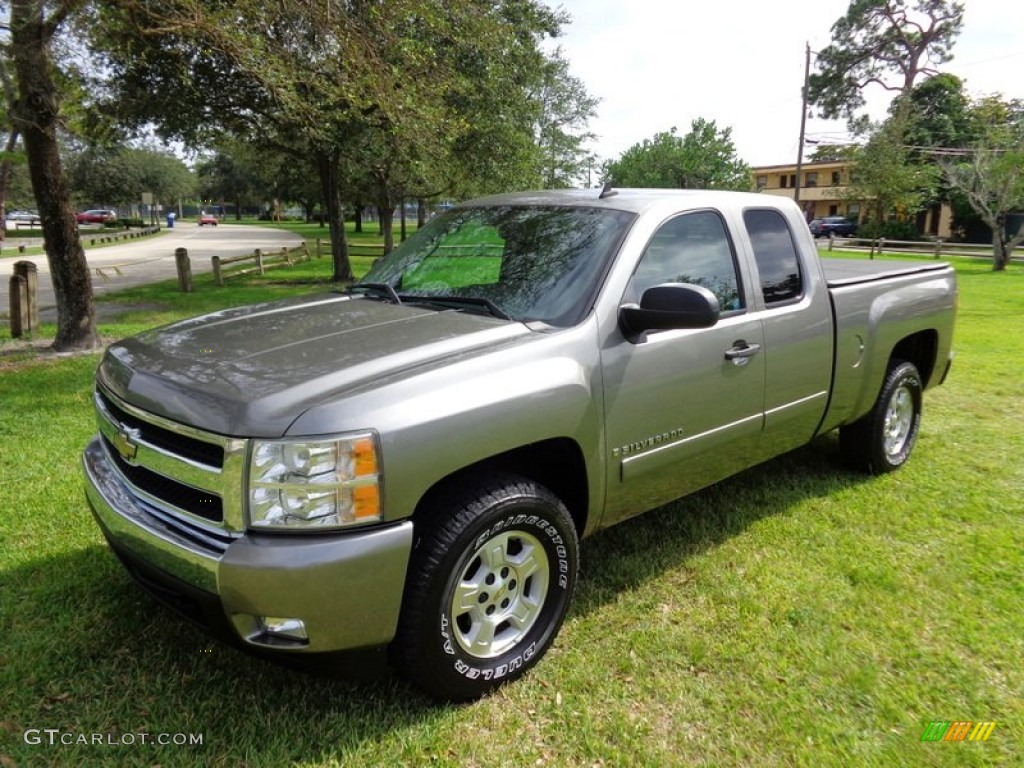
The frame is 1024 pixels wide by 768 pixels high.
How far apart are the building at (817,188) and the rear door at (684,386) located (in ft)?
175

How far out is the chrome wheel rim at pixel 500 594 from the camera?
2.55 m

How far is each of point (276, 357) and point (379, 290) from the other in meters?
1.07

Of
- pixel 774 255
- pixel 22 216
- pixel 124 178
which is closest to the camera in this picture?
pixel 774 255

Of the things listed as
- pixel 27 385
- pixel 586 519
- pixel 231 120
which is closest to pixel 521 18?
pixel 231 120

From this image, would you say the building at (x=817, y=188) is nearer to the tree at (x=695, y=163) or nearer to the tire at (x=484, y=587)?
the tree at (x=695, y=163)

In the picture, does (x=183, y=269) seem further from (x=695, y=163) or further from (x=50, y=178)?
(x=695, y=163)

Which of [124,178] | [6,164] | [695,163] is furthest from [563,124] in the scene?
[124,178]

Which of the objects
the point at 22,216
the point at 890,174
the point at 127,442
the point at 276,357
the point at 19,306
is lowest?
the point at 19,306

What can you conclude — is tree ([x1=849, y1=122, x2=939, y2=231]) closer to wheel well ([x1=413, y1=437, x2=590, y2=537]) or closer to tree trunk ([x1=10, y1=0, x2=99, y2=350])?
tree trunk ([x1=10, y1=0, x2=99, y2=350])

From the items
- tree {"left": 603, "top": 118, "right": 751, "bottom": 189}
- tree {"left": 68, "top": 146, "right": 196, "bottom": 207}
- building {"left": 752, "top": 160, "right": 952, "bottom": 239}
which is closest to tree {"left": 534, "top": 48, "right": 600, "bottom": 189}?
tree {"left": 603, "top": 118, "right": 751, "bottom": 189}

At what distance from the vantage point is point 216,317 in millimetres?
3330

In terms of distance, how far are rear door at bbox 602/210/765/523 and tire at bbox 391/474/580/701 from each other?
16.3 inches

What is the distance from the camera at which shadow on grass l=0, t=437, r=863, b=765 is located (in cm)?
240
